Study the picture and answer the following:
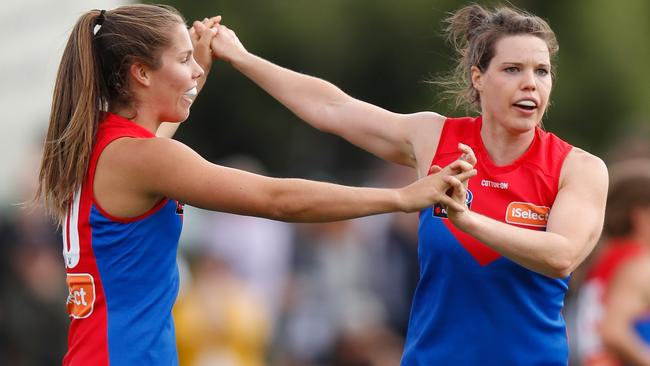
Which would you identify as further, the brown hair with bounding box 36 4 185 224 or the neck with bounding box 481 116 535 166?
the neck with bounding box 481 116 535 166

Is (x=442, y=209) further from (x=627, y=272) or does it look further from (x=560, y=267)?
(x=627, y=272)

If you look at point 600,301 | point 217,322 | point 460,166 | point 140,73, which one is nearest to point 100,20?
point 140,73

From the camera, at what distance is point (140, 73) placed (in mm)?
5457

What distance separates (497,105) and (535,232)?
64 cm

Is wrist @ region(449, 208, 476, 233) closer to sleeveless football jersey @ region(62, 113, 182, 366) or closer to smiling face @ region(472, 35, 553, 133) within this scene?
smiling face @ region(472, 35, 553, 133)

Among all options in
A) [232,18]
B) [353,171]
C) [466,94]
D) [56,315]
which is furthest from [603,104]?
[466,94]

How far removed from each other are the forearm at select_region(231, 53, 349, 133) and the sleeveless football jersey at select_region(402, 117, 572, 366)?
28.5 inches

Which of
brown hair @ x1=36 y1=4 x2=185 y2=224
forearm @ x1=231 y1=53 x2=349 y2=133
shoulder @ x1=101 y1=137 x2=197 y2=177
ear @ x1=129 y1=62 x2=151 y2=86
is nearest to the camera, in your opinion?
shoulder @ x1=101 y1=137 x2=197 y2=177

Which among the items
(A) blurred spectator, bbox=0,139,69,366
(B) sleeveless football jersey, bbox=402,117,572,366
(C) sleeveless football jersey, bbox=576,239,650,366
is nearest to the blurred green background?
(A) blurred spectator, bbox=0,139,69,366

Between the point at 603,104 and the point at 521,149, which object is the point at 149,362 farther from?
the point at 603,104

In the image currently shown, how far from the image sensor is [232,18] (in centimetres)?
2359

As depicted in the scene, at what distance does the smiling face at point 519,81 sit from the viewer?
5.61 m

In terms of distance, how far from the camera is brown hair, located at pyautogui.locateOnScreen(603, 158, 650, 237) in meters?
8.38

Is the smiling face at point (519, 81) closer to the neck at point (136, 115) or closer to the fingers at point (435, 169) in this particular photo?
the fingers at point (435, 169)
